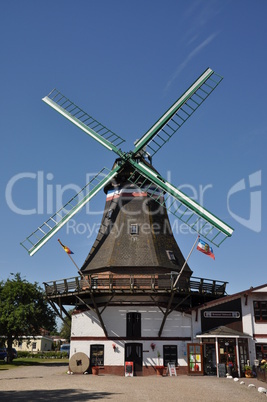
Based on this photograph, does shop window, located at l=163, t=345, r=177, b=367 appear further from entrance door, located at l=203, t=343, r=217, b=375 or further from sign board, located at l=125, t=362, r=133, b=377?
sign board, located at l=125, t=362, r=133, b=377

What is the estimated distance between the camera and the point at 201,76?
2708cm

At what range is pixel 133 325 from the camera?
2414 centimetres

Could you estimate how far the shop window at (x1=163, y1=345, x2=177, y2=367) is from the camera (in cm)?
2350

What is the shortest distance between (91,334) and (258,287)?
35.9 feet

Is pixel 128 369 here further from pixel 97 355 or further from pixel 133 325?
pixel 133 325

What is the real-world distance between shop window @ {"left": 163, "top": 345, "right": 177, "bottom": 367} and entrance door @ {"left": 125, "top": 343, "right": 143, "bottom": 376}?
149cm

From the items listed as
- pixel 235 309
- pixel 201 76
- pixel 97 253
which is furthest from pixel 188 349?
pixel 201 76

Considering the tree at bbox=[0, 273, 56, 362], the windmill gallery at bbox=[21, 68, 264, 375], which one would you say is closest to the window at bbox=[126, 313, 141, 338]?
the windmill gallery at bbox=[21, 68, 264, 375]

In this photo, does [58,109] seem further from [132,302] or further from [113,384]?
[113,384]

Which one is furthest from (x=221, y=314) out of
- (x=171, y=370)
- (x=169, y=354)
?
(x=171, y=370)

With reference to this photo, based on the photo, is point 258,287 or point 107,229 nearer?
point 258,287

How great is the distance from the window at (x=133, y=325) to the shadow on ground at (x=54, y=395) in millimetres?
8551

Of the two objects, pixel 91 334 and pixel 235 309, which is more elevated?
pixel 235 309

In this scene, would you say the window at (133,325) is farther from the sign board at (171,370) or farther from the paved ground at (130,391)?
the paved ground at (130,391)
